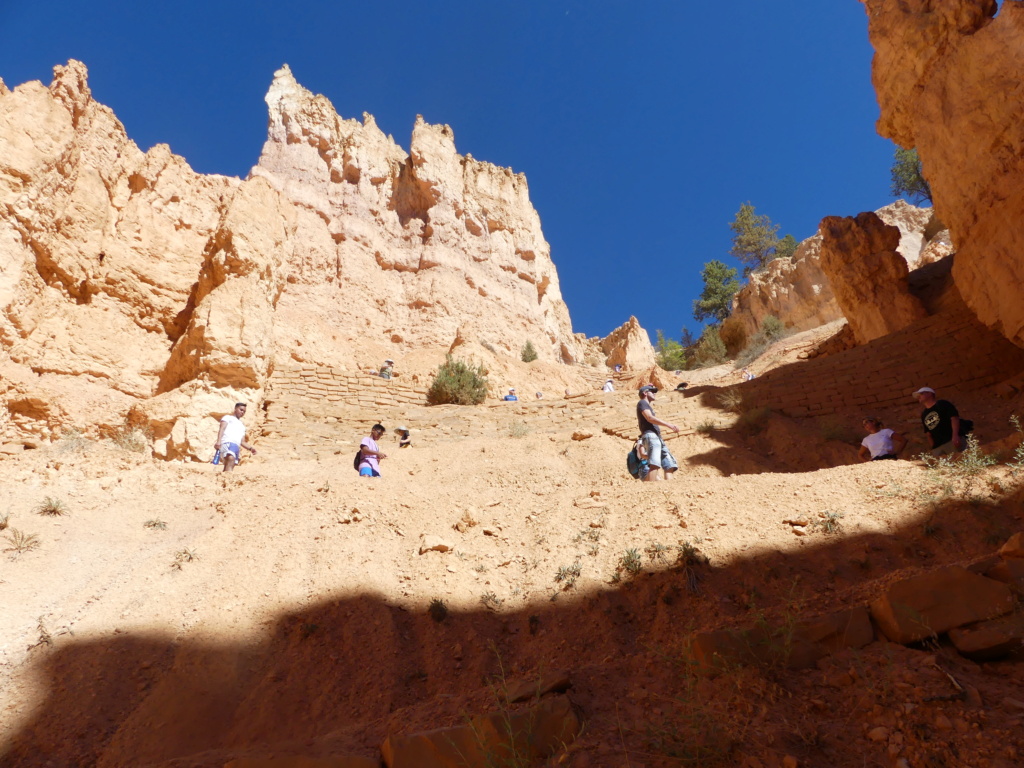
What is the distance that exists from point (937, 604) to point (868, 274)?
532 inches

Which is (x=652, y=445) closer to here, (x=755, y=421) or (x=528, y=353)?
(x=755, y=421)

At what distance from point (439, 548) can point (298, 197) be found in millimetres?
23024

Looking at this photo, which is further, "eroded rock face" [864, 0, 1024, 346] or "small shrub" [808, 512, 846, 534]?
"eroded rock face" [864, 0, 1024, 346]

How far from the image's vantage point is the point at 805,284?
2570 centimetres

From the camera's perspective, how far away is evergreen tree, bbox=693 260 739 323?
35438 millimetres

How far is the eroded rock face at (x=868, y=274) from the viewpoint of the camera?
12805mm

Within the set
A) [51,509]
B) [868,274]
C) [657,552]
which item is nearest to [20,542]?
[51,509]

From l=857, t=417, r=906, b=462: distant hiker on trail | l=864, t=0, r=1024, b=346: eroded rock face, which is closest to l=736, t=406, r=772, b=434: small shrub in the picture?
l=857, t=417, r=906, b=462: distant hiker on trail

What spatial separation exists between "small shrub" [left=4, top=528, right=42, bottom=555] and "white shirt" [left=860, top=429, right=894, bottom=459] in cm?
862

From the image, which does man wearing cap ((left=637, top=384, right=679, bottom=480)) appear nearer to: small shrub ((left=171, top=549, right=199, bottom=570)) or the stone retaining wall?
small shrub ((left=171, top=549, right=199, bottom=570))

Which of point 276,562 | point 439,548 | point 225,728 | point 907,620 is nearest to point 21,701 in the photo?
point 225,728

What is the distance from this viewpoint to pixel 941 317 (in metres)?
10.1

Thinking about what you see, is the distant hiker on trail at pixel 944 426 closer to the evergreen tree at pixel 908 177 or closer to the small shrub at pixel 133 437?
the small shrub at pixel 133 437

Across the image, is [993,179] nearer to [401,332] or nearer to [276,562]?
[276,562]
